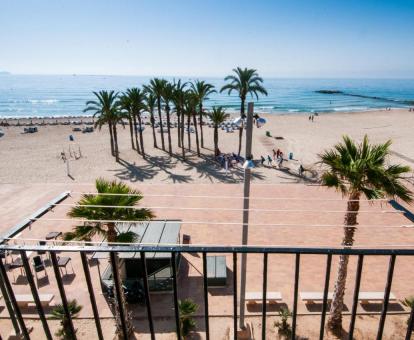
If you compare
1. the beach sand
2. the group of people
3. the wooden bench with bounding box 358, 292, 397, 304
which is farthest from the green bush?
the group of people

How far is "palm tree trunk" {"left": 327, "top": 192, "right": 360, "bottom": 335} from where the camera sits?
334 inches

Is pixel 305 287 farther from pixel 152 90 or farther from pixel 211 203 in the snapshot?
pixel 152 90

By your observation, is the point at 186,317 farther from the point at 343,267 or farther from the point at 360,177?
the point at 360,177

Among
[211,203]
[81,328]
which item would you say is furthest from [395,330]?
[211,203]

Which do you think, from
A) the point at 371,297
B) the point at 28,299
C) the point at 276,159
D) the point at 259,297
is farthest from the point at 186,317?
the point at 276,159

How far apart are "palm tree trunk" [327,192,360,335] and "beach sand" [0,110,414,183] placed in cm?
1663

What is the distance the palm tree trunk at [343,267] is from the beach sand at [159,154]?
1663 centimetres

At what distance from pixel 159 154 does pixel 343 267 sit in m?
29.7

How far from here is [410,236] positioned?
16.0 meters

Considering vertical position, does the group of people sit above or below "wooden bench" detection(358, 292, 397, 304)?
below

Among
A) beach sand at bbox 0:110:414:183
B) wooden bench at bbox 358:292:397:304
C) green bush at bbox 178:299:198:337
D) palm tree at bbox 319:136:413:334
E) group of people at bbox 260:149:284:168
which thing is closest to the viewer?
palm tree at bbox 319:136:413:334

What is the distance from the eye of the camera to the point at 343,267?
28.8 ft

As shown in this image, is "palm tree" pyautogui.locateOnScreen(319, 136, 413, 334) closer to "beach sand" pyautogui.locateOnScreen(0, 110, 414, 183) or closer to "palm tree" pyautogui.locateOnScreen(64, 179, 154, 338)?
"palm tree" pyautogui.locateOnScreen(64, 179, 154, 338)

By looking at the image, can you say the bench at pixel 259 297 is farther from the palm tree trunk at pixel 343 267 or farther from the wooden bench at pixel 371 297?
the wooden bench at pixel 371 297
